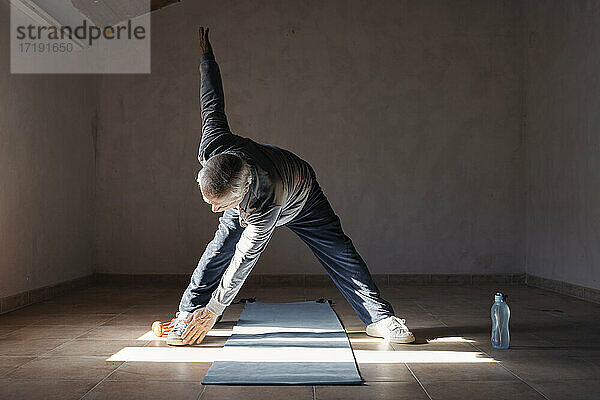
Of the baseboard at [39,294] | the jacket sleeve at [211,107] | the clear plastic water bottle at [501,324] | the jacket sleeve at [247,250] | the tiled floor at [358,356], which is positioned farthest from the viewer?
the baseboard at [39,294]

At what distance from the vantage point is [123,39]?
20.1ft

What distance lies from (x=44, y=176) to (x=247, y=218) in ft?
9.56

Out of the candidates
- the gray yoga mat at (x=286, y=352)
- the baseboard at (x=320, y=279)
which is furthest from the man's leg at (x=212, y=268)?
the baseboard at (x=320, y=279)

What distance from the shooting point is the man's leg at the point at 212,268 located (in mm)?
3137

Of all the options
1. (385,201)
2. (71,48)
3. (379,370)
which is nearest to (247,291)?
(385,201)

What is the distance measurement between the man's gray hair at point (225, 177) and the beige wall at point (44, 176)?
7.84 ft

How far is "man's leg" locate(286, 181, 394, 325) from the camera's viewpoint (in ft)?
10.5

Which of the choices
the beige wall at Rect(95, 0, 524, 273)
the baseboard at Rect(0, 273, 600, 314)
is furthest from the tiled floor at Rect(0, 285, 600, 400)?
the beige wall at Rect(95, 0, 524, 273)

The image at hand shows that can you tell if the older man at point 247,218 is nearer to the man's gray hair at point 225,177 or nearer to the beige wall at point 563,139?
the man's gray hair at point 225,177

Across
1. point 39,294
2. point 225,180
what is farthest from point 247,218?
point 39,294

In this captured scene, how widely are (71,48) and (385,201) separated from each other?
9.72ft

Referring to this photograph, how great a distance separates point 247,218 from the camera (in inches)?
100

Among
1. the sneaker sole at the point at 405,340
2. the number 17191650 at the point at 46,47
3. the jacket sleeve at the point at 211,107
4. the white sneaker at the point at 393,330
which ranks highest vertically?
the number 17191650 at the point at 46,47

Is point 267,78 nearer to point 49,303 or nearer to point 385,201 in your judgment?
point 385,201
